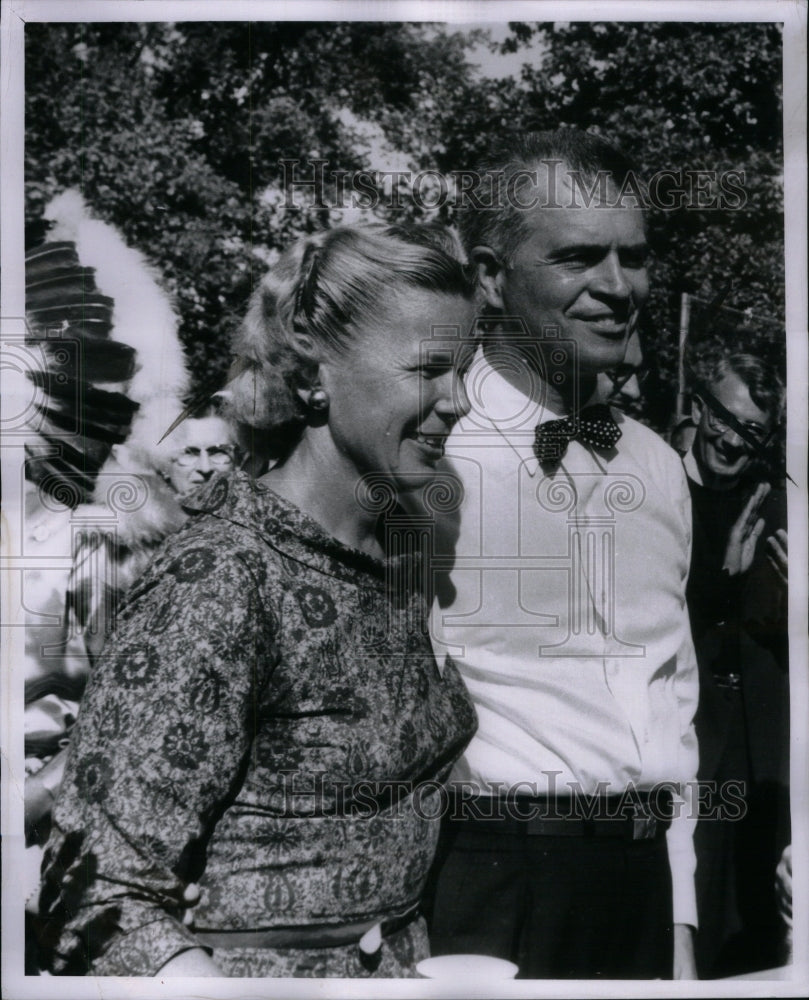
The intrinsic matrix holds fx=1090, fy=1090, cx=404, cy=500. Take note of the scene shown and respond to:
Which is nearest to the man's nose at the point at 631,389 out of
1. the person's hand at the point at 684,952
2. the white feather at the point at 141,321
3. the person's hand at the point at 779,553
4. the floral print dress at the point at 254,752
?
the person's hand at the point at 779,553

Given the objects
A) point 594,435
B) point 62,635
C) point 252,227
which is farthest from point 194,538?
point 594,435

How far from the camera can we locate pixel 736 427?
10.3 ft

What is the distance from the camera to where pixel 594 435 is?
311cm

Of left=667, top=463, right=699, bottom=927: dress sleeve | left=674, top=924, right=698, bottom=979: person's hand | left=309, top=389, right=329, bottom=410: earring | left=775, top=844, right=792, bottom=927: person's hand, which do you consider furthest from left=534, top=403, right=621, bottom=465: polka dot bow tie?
left=674, top=924, right=698, bottom=979: person's hand

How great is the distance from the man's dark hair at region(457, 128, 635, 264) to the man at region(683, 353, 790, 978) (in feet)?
2.21

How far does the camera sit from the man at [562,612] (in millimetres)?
3047

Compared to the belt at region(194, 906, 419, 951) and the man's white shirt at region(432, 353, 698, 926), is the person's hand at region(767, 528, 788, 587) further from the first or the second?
the belt at region(194, 906, 419, 951)

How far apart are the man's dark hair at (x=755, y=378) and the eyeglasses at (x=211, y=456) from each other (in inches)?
53.9

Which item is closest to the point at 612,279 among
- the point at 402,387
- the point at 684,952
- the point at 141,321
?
the point at 402,387

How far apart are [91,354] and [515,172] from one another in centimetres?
131

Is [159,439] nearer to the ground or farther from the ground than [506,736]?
farther from the ground

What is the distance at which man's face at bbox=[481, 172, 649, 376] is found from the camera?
9.99 feet

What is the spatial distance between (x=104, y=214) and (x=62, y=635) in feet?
3.96

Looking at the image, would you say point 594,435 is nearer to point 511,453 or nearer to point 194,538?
point 511,453
